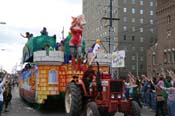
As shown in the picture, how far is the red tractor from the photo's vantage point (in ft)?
41.0

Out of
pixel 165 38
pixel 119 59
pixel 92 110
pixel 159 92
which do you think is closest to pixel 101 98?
pixel 92 110

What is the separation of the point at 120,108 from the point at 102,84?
3.02 feet

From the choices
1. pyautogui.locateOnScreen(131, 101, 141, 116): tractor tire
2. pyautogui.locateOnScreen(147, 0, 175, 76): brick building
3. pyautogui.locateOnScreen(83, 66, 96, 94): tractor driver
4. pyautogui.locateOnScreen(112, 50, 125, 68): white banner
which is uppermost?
pyautogui.locateOnScreen(147, 0, 175, 76): brick building

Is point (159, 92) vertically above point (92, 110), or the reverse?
point (159, 92)

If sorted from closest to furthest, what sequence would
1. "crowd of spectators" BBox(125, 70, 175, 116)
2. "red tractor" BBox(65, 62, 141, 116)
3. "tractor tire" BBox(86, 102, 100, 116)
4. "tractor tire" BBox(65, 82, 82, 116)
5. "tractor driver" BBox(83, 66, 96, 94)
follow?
1. "tractor tire" BBox(86, 102, 100, 116)
2. "red tractor" BBox(65, 62, 141, 116)
3. "tractor tire" BBox(65, 82, 82, 116)
4. "tractor driver" BBox(83, 66, 96, 94)
5. "crowd of spectators" BBox(125, 70, 175, 116)

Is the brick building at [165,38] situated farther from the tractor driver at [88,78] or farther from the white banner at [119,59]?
the tractor driver at [88,78]

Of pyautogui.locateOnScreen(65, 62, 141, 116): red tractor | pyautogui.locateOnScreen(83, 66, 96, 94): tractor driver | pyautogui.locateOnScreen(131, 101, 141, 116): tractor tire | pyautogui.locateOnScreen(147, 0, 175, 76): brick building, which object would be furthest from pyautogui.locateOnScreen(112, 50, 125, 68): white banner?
pyautogui.locateOnScreen(147, 0, 175, 76): brick building

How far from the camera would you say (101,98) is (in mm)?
12836

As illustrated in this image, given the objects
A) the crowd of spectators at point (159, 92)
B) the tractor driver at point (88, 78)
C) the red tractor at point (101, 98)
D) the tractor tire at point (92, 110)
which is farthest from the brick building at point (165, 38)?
the tractor tire at point (92, 110)

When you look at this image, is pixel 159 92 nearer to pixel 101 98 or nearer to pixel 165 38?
pixel 101 98

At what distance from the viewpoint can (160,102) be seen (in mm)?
16438

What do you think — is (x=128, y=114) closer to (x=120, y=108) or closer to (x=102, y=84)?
(x=120, y=108)

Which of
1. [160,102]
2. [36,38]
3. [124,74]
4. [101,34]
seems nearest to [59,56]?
[36,38]

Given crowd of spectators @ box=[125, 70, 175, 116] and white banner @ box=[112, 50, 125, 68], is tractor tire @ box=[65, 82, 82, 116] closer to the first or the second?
crowd of spectators @ box=[125, 70, 175, 116]
